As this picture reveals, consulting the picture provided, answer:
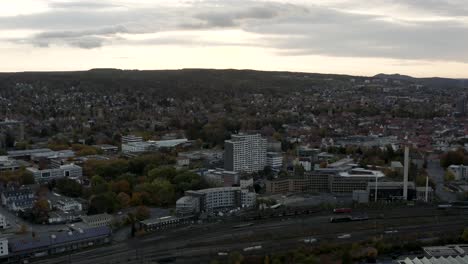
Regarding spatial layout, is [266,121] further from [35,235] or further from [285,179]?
[35,235]

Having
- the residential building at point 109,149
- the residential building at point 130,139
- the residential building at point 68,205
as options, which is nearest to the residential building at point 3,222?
the residential building at point 68,205

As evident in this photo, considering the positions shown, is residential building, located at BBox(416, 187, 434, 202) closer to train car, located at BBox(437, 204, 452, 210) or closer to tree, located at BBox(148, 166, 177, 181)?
train car, located at BBox(437, 204, 452, 210)

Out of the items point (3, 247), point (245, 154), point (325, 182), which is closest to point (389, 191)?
point (325, 182)

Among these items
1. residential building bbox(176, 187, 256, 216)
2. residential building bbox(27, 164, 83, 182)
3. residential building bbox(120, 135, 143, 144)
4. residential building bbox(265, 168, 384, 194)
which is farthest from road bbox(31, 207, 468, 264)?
residential building bbox(120, 135, 143, 144)

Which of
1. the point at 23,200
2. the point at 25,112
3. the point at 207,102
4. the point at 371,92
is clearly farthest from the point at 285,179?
the point at 371,92

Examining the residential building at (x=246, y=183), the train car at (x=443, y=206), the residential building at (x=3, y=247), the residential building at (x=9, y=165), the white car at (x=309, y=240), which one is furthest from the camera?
the residential building at (x=9, y=165)

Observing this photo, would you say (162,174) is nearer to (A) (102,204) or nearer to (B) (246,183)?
(B) (246,183)

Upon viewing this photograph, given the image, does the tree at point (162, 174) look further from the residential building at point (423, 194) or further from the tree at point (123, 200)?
the residential building at point (423, 194)

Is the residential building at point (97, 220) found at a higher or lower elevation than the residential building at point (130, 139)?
lower
